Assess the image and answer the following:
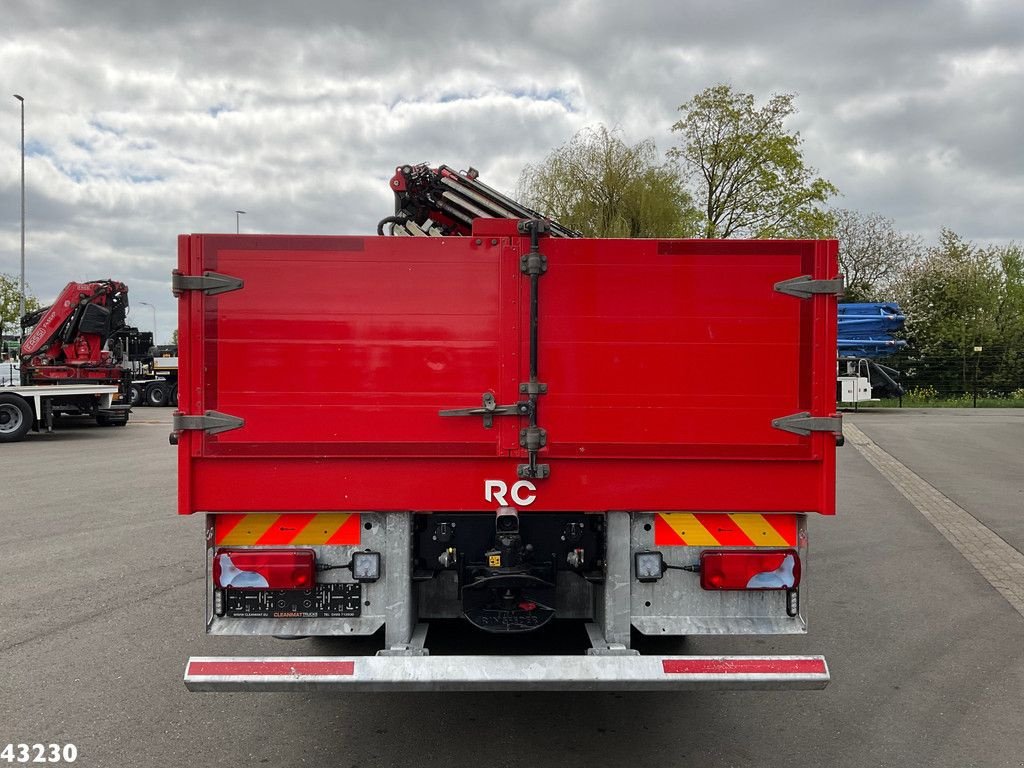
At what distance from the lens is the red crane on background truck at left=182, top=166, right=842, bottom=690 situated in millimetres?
3230

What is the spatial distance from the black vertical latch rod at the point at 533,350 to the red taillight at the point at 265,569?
3.12 ft

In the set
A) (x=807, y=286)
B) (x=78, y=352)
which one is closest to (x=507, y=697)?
(x=807, y=286)

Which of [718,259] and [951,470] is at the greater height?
[718,259]

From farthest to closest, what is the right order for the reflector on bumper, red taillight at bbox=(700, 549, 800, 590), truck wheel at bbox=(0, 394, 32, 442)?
1. truck wheel at bbox=(0, 394, 32, 442)
2. red taillight at bbox=(700, 549, 800, 590)
3. the reflector on bumper

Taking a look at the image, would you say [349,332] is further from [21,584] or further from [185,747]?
[21,584]

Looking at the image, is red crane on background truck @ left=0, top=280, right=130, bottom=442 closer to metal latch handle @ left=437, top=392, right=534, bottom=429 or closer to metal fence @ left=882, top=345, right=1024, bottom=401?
metal latch handle @ left=437, top=392, right=534, bottom=429

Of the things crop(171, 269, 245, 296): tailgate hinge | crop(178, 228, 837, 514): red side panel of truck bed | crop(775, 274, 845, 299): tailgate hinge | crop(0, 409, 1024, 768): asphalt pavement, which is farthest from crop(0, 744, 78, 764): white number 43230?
crop(775, 274, 845, 299): tailgate hinge

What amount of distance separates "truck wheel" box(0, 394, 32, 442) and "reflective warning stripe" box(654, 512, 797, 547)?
1790 cm

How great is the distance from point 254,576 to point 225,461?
0.48 meters

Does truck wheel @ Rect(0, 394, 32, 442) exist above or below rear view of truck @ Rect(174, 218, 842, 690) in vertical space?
below

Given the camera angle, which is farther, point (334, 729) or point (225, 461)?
point (334, 729)

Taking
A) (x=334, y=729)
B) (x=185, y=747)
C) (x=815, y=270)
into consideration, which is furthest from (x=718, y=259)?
(x=185, y=747)

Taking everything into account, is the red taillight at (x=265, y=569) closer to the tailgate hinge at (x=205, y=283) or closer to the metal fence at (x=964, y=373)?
the tailgate hinge at (x=205, y=283)

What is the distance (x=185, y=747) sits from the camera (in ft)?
11.8
